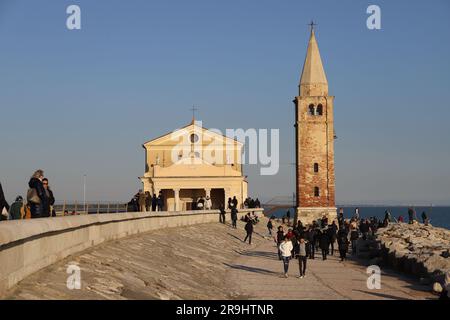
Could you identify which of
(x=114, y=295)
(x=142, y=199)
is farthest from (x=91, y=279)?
(x=142, y=199)

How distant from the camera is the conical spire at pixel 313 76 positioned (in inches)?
2717

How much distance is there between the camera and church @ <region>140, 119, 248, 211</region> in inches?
2443

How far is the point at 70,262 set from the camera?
44.2 feet

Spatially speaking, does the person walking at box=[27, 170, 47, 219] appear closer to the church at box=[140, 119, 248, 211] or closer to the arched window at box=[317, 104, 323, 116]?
the church at box=[140, 119, 248, 211]

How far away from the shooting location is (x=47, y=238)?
12.3 metres

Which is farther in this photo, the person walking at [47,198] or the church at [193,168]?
the church at [193,168]

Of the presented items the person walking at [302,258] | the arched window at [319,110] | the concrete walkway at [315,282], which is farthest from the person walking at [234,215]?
the arched window at [319,110]

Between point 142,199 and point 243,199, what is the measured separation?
3166 centimetres

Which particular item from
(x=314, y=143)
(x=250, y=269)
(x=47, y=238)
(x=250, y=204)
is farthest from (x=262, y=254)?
(x=314, y=143)

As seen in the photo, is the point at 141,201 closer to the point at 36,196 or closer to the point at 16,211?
the point at 16,211

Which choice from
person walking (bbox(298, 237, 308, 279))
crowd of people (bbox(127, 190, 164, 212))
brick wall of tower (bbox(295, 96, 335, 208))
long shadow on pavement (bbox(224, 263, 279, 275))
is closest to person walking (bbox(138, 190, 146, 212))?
crowd of people (bbox(127, 190, 164, 212))

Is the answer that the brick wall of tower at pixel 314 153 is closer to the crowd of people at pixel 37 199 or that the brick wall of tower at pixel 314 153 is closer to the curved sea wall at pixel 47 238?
the curved sea wall at pixel 47 238

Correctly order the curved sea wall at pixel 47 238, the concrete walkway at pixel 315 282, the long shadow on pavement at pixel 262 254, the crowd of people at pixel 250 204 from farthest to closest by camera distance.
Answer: the crowd of people at pixel 250 204, the long shadow on pavement at pixel 262 254, the concrete walkway at pixel 315 282, the curved sea wall at pixel 47 238

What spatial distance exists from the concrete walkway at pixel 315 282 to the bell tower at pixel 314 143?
3590cm
